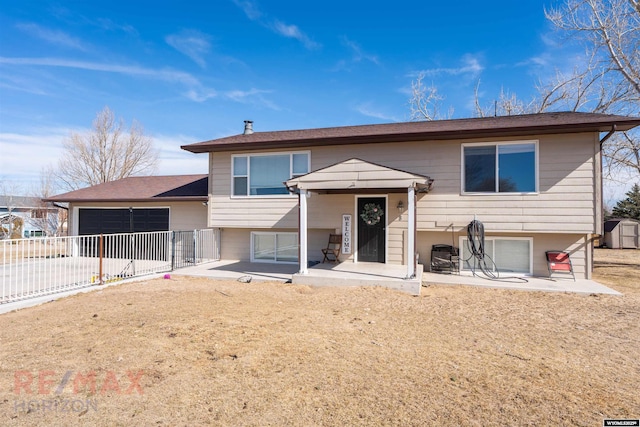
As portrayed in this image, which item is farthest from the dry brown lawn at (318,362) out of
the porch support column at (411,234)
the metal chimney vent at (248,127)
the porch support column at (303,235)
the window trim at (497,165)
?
the metal chimney vent at (248,127)

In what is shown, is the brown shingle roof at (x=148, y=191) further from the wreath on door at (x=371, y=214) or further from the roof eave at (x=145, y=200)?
the wreath on door at (x=371, y=214)

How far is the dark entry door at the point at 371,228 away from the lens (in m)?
9.60

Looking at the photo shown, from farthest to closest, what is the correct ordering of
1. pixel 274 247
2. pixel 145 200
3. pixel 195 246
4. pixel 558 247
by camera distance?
pixel 145 200 → pixel 274 247 → pixel 195 246 → pixel 558 247

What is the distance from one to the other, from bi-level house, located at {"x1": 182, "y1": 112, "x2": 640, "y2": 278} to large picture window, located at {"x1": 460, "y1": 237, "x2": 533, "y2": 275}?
3 cm

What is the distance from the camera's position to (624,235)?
18797 millimetres

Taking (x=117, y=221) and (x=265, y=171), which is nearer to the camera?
(x=265, y=171)

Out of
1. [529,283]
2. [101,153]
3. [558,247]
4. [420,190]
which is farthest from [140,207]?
[101,153]

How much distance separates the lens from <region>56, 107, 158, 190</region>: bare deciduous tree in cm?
2467

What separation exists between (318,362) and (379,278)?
4.15m

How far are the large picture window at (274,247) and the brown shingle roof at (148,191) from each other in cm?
234

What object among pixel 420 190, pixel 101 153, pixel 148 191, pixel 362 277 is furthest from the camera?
pixel 101 153

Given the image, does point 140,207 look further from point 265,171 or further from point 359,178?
point 359,178

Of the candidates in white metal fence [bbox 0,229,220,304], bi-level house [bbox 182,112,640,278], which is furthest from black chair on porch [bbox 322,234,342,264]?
white metal fence [bbox 0,229,220,304]

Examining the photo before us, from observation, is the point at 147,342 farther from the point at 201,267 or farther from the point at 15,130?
the point at 15,130
